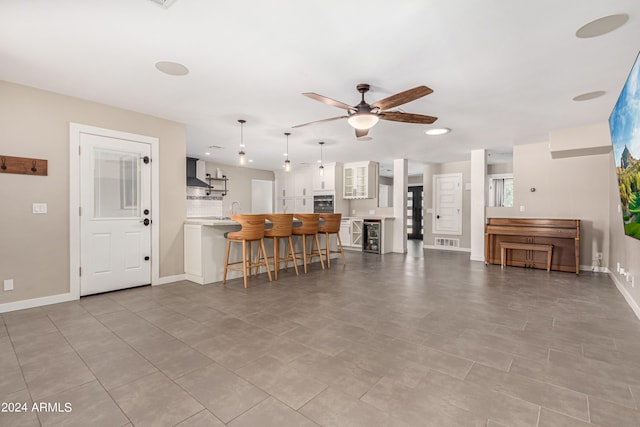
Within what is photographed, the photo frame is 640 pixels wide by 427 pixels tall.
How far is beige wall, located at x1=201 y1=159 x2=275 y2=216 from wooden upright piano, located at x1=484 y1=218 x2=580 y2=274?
21.5 ft

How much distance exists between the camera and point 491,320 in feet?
9.44

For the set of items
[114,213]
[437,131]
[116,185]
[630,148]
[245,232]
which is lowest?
[245,232]

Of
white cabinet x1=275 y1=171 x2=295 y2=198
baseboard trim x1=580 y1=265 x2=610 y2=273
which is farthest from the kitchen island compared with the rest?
baseboard trim x1=580 y1=265 x2=610 y2=273

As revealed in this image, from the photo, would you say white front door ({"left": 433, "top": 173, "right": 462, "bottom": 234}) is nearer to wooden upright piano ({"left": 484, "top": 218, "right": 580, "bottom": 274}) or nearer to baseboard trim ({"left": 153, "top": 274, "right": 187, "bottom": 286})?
wooden upright piano ({"left": 484, "top": 218, "right": 580, "bottom": 274})

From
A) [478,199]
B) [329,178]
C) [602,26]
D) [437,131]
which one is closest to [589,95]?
[602,26]

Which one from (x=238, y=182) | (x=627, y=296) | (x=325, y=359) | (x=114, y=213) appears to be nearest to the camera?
(x=325, y=359)

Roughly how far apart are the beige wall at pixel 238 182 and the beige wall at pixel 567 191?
269 inches

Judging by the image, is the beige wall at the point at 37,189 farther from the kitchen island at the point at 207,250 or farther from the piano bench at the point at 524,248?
the piano bench at the point at 524,248

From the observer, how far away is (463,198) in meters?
7.95

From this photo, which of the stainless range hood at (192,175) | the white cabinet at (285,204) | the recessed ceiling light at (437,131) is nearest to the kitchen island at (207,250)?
the stainless range hood at (192,175)

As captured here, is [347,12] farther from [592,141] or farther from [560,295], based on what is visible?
[592,141]

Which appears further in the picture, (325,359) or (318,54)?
(318,54)

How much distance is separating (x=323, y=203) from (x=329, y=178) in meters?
0.75

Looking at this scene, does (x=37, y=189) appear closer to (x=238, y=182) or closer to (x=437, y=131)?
(x=437, y=131)
